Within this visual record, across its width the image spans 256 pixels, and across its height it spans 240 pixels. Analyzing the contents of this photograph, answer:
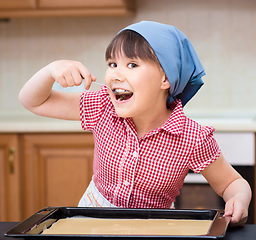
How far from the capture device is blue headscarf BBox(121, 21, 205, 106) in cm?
78

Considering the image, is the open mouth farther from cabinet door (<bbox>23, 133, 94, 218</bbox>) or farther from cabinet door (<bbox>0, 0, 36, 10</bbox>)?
cabinet door (<bbox>0, 0, 36, 10</bbox>)

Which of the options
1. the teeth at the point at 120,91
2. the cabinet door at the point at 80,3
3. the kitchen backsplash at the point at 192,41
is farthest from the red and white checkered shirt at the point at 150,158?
the kitchen backsplash at the point at 192,41

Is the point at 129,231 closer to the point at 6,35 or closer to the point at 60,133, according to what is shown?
the point at 60,133

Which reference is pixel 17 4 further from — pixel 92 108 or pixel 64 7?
pixel 92 108

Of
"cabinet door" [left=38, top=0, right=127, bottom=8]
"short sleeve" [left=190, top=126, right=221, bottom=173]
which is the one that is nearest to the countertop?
"short sleeve" [left=190, top=126, right=221, bottom=173]

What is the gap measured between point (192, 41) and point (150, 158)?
152cm

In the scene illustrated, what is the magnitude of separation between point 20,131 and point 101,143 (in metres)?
1.06

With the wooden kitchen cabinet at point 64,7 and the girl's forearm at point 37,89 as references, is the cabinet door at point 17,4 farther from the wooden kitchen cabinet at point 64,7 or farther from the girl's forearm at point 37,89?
the girl's forearm at point 37,89

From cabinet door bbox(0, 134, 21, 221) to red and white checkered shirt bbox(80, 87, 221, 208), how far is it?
3.60ft

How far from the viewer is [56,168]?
6.27ft

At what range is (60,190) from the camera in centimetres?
192

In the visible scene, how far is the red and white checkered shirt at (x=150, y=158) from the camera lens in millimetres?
849

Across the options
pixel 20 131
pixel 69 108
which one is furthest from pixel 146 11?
pixel 69 108

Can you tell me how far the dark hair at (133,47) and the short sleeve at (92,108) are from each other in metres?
0.19
